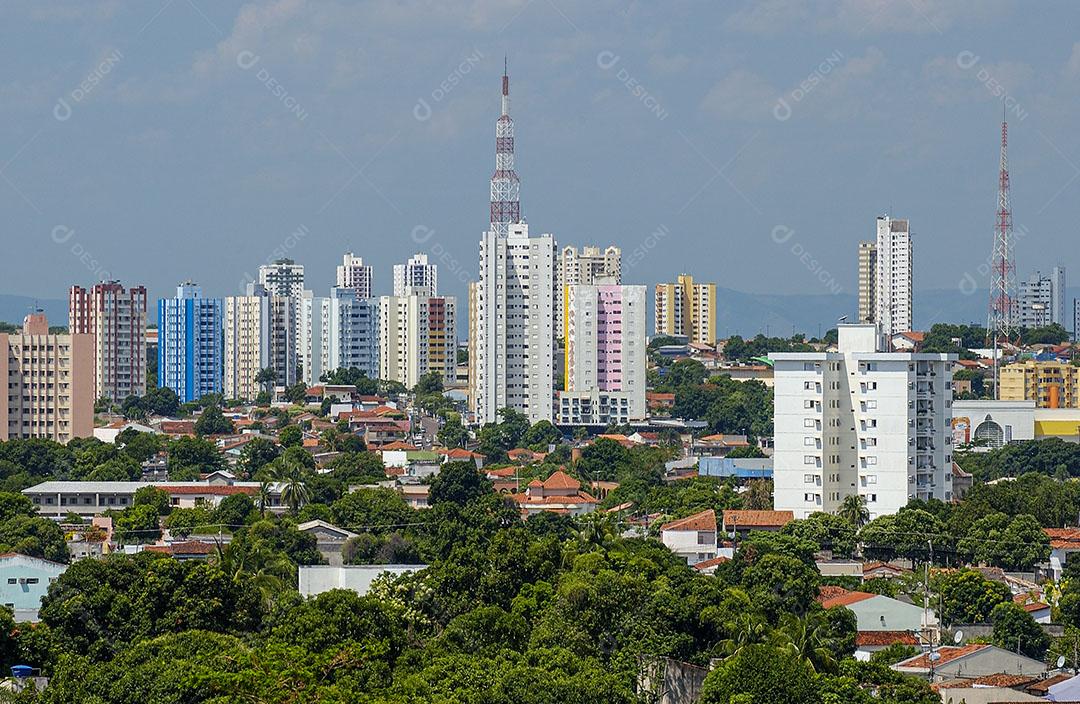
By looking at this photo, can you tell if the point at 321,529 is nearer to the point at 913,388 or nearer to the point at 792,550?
the point at 792,550

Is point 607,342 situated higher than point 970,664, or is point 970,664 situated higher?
point 607,342

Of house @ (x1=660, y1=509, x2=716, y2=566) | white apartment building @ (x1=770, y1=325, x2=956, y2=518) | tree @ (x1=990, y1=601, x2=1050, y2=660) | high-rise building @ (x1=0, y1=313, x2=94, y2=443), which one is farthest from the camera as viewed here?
high-rise building @ (x1=0, y1=313, x2=94, y2=443)

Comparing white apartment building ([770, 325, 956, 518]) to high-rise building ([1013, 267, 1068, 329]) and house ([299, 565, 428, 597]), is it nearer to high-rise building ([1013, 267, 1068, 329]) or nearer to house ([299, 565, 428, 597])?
house ([299, 565, 428, 597])

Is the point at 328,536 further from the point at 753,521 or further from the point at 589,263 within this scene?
the point at 589,263

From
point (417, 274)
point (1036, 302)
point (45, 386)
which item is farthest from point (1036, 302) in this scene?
point (45, 386)

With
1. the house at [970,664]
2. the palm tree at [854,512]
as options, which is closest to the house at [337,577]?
the house at [970,664]

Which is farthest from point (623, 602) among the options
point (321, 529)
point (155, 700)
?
point (321, 529)

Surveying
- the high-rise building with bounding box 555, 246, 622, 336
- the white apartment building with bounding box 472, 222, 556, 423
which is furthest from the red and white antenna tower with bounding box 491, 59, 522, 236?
the high-rise building with bounding box 555, 246, 622, 336
